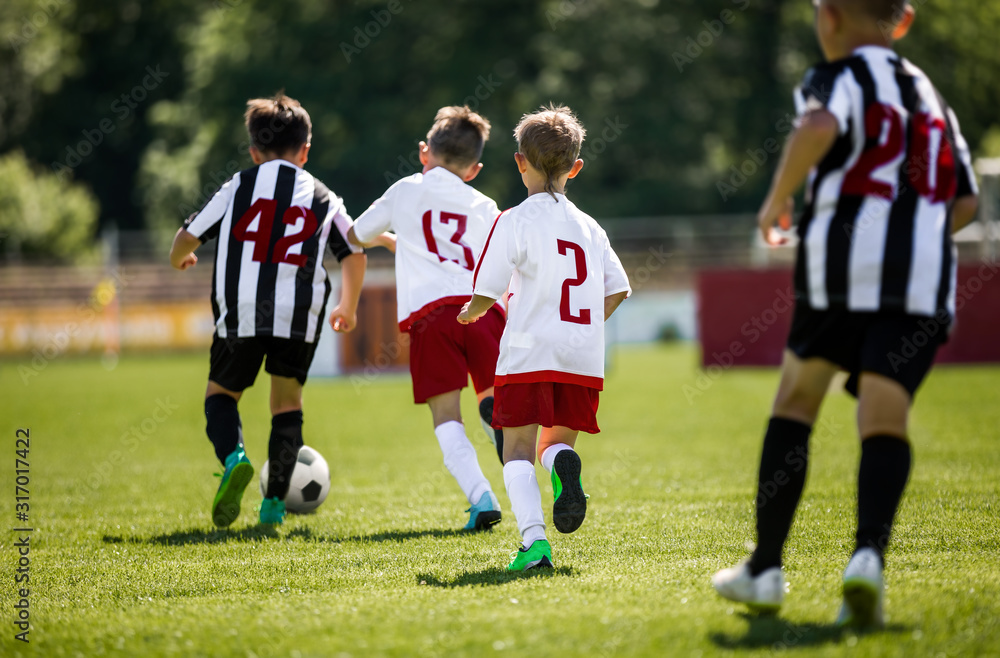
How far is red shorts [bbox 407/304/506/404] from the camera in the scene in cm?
479

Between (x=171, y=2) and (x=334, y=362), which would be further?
(x=171, y=2)

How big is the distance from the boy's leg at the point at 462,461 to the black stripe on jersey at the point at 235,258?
3.30 ft

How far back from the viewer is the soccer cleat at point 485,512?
15.3 ft

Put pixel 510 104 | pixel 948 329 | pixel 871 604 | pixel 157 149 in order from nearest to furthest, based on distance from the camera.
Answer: pixel 871 604 < pixel 948 329 < pixel 510 104 < pixel 157 149

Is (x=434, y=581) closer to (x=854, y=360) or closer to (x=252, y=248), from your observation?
(x=854, y=360)

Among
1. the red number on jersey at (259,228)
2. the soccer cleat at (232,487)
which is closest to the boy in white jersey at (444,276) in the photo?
the red number on jersey at (259,228)

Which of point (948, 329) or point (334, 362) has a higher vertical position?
point (948, 329)

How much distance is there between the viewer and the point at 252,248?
4.95 m

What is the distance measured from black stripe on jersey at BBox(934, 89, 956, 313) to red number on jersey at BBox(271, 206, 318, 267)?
2.98m

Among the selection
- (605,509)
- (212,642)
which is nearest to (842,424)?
(605,509)

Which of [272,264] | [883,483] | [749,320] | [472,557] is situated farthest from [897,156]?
[749,320]

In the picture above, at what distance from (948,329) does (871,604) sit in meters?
0.80

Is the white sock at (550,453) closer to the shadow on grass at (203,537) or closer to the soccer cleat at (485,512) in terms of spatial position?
the soccer cleat at (485,512)

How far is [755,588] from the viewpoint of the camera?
9.68 feet
